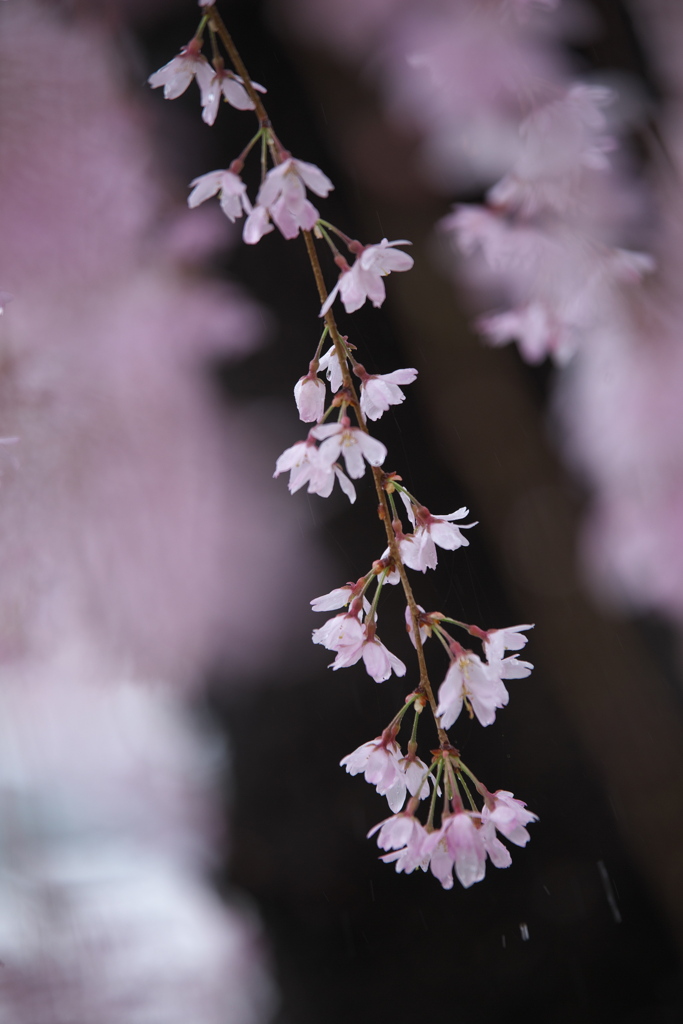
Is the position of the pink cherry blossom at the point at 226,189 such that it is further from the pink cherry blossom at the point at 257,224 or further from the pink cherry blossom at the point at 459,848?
the pink cherry blossom at the point at 459,848

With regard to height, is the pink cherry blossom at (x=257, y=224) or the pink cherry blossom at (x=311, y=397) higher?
the pink cherry blossom at (x=257, y=224)

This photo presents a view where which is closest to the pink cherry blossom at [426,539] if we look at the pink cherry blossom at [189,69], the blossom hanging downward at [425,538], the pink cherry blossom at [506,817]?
the blossom hanging downward at [425,538]

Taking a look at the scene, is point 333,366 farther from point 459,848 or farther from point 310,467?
point 459,848

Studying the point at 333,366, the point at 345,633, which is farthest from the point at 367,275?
the point at 345,633

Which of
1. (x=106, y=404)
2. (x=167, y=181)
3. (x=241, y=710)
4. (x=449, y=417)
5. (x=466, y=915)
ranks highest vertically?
(x=167, y=181)

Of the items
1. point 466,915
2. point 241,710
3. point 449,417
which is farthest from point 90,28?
point 466,915

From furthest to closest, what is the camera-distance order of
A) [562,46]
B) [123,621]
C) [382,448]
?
[123,621], [562,46], [382,448]

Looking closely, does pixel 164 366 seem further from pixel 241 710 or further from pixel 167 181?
pixel 241 710

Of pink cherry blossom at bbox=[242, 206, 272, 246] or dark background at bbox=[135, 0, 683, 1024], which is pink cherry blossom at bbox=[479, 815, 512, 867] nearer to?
dark background at bbox=[135, 0, 683, 1024]
